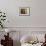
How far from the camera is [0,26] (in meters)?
4.14

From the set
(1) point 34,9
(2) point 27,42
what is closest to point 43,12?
(1) point 34,9

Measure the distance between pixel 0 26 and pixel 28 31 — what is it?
84cm

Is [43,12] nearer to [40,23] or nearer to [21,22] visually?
[40,23]

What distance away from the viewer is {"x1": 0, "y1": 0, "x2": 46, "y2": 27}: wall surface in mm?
4238

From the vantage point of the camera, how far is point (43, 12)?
4.27 metres

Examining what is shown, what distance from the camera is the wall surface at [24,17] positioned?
13.9ft

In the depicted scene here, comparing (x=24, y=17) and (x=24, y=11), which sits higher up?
(x=24, y=11)

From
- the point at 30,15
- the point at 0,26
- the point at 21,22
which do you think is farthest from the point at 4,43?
the point at 30,15

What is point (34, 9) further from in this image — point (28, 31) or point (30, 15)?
point (28, 31)

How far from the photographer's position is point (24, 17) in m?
4.26

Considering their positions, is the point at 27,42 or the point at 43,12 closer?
the point at 27,42

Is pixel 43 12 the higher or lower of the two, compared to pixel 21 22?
higher

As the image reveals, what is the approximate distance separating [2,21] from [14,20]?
356 mm

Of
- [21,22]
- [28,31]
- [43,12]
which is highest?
[43,12]
